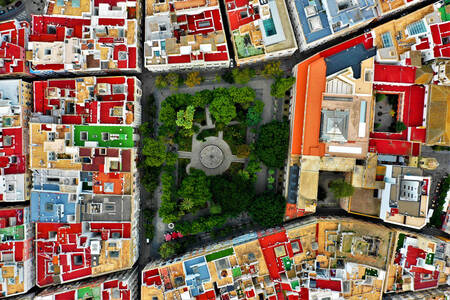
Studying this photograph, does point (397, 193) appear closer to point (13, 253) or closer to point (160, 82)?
point (160, 82)

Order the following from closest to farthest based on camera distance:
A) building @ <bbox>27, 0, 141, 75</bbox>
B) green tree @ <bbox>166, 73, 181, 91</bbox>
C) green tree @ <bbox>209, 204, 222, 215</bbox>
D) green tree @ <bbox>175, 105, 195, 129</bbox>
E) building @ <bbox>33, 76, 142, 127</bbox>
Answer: building @ <bbox>27, 0, 141, 75</bbox> → building @ <bbox>33, 76, 142, 127</bbox> → green tree @ <bbox>175, 105, 195, 129</bbox> → green tree @ <bbox>166, 73, 181, 91</bbox> → green tree @ <bbox>209, 204, 222, 215</bbox>

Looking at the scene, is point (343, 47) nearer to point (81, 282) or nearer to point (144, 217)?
point (144, 217)

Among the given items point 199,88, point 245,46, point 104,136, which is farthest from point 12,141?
point 245,46

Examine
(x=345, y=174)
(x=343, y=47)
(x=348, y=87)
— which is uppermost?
(x=343, y=47)

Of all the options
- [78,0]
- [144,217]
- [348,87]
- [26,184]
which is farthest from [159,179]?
[348,87]

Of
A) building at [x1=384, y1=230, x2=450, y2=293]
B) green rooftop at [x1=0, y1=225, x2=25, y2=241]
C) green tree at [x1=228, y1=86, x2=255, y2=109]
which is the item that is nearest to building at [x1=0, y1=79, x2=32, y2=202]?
green rooftop at [x1=0, y1=225, x2=25, y2=241]

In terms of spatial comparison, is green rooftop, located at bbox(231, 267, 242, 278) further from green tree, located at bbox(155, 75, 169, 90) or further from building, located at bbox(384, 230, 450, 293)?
green tree, located at bbox(155, 75, 169, 90)

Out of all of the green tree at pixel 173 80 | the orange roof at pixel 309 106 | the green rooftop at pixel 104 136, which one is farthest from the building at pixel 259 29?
the green rooftop at pixel 104 136
